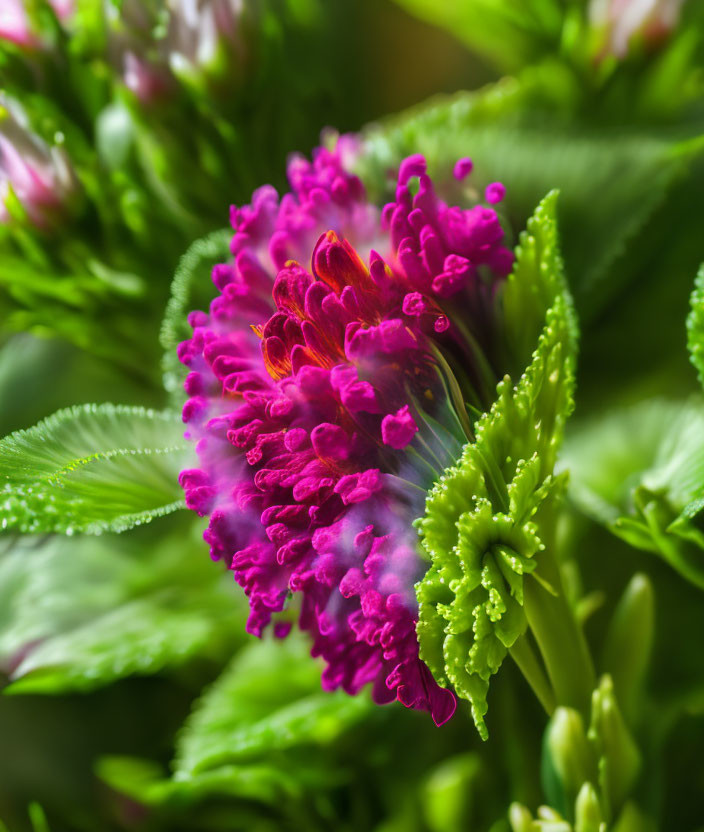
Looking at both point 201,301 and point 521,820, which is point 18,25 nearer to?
point 201,301

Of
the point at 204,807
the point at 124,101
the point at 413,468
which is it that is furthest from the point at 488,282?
the point at 204,807

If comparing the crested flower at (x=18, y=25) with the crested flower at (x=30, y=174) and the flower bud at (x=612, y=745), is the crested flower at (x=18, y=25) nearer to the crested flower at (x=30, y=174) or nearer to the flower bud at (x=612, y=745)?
the crested flower at (x=30, y=174)

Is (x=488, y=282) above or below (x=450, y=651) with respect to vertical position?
above

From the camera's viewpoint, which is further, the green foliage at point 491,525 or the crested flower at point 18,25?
the crested flower at point 18,25

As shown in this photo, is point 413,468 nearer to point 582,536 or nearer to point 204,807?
point 582,536

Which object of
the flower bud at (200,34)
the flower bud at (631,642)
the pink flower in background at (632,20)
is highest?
the flower bud at (200,34)

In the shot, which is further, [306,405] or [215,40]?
[215,40]

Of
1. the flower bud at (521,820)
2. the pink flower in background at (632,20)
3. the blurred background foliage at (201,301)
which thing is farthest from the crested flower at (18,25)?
the flower bud at (521,820)
